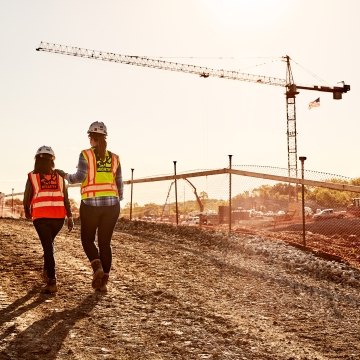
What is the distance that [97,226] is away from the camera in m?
6.53

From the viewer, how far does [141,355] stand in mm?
4426

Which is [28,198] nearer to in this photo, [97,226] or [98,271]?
[97,226]

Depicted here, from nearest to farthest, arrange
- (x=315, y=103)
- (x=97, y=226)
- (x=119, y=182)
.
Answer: (x=97, y=226)
(x=119, y=182)
(x=315, y=103)

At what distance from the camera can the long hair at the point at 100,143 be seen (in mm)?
6406

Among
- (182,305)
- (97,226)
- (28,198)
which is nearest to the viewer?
(182,305)

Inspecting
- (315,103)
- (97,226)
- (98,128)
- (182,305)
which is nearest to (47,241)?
(97,226)

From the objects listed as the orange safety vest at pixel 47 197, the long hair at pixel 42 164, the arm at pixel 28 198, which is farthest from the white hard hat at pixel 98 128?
the arm at pixel 28 198

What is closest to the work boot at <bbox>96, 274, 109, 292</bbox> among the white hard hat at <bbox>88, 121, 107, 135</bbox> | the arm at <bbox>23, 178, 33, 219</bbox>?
the arm at <bbox>23, 178, 33, 219</bbox>

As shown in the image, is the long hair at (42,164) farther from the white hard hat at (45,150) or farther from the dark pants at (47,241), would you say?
the dark pants at (47,241)

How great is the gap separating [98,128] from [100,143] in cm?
20

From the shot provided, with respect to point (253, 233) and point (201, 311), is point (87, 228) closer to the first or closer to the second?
point (201, 311)

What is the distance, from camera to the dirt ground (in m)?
4.69

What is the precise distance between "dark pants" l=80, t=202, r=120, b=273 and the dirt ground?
1.77 ft

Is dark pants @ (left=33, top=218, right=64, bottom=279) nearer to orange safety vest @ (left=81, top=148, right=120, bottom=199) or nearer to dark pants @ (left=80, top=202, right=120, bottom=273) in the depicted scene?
dark pants @ (left=80, top=202, right=120, bottom=273)
